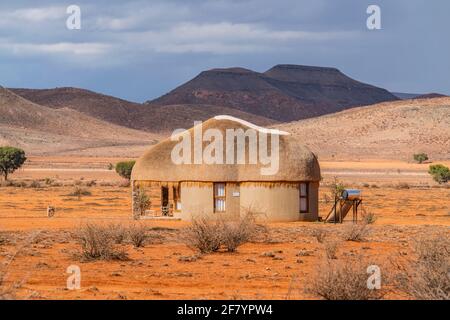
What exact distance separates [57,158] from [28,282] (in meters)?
83.2

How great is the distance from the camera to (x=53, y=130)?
128875 mm

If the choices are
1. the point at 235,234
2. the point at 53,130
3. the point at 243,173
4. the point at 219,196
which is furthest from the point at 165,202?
the point at 53,130

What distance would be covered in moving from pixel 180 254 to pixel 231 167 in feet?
28.9

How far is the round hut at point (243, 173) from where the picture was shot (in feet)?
95.2

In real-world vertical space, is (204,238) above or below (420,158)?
below

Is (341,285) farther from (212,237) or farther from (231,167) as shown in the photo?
(231,167)

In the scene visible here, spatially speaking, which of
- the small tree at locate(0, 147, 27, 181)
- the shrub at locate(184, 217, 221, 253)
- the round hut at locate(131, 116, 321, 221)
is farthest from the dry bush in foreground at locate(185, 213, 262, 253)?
the small tree at locate(0, 147, 27, 181)

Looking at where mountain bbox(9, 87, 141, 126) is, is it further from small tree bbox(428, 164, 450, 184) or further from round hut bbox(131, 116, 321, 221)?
round hut bbox(131, 116, 321, 221)

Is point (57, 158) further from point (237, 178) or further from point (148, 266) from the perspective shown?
point (148, 266)

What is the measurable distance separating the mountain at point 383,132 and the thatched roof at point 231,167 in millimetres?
63785

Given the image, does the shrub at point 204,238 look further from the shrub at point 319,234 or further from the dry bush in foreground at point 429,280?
the dry bush in foreground at point 429,280

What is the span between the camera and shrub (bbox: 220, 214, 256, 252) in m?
21.1

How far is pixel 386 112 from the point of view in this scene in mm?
116000

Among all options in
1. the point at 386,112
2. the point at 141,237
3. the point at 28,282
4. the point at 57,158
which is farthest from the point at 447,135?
the point at 28,282
